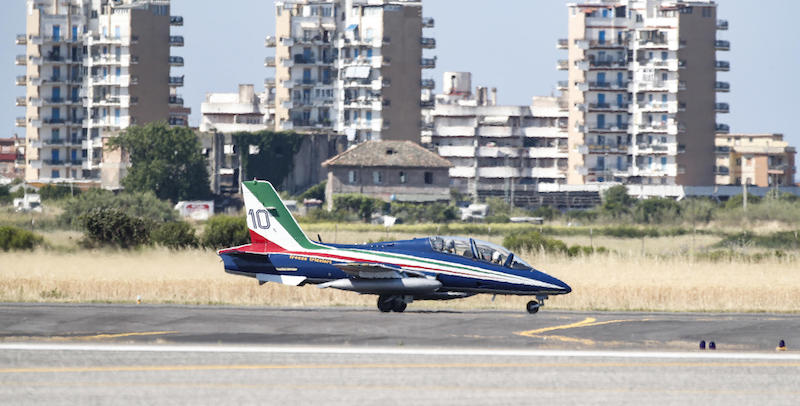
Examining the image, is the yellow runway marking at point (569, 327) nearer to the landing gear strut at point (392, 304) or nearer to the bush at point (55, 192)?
the landing gear strut at point (392, 304)

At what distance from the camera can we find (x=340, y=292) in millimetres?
39719

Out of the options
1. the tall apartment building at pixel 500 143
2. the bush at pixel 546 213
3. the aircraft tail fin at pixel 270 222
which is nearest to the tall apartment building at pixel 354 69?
the tall apartment building at pixel 500 143

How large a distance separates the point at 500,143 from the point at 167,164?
55515 mm

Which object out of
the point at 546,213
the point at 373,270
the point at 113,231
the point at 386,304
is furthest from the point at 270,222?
the point at 546,213

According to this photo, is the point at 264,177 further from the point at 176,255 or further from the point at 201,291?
the point at 201,291

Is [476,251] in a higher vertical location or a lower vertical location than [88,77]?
lower

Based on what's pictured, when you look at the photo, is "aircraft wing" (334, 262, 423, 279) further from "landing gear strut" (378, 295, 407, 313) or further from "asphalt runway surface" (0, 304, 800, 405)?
"asphalt runway surface" (0, 304, 800, 405)

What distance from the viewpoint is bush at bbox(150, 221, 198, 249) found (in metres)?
54.4

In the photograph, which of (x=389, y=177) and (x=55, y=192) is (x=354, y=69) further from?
(x=55, y=192)

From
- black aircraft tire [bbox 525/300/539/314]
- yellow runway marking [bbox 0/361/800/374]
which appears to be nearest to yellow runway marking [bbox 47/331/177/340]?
yellow runway marking [bbox 0/361/800/374]

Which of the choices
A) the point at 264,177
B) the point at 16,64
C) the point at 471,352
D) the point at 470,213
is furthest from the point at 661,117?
the point at 471,352

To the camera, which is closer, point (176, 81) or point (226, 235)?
point (226, 235)

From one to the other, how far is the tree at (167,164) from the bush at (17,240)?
87.7 metres

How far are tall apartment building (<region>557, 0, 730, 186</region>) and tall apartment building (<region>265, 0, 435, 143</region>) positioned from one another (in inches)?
841
